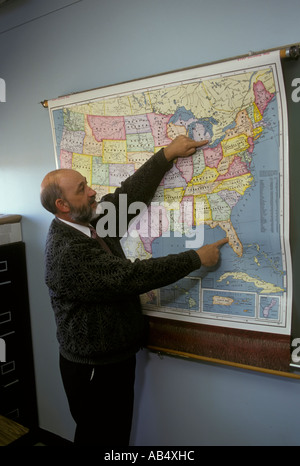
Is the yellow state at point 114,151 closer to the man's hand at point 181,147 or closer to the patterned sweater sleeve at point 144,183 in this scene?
the patterned sweater sleeve at point 144,183

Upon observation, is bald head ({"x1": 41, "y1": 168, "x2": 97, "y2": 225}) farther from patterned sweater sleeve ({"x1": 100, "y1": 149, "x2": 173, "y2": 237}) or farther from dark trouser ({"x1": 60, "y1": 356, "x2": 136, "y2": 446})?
dark trouser ({"x1": 60, "y1": 356, "x2": 136, "y2": 446})

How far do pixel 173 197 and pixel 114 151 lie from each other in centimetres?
36

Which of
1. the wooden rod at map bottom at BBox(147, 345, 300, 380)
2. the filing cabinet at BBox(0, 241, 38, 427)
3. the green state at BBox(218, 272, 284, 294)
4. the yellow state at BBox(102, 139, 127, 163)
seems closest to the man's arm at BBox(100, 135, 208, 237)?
the yellow state at BBox(102, 139, 127, 163)

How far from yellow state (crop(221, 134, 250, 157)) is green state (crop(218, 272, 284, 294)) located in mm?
479

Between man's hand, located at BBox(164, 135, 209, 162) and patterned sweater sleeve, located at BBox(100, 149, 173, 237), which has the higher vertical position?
man's hand, located at BBox(164, 135, 209, 162)

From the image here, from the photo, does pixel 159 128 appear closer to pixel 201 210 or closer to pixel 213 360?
pixel 201 210

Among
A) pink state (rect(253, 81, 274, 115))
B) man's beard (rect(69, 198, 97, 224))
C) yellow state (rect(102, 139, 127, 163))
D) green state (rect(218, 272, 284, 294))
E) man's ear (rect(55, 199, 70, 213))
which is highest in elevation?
pink state (rect(253, 81, 274, 115))

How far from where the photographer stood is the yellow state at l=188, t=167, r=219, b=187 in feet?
4.47

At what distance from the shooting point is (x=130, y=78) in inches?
61.1

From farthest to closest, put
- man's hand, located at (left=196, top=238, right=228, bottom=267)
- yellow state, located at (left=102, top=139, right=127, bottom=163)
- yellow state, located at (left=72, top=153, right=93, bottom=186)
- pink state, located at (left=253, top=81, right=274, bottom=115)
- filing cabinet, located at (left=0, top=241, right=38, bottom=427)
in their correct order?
1. filing cabinet, located at (left=0, top=241, right=38, bottom=427)
2. yellow state, located at (left=72, top=153, right=93, bottom=186)
3. yellow state, located at (left=102, top=139, right=127, bottom=163)
4. man's hand, located at (left=196, top=238, right=228, bottom=267)
5. pink state, located at (left=253, top=81, right=274, bottom=115)

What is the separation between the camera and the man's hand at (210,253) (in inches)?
52.3

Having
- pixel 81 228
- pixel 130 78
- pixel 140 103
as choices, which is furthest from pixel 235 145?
pixel 81 228
